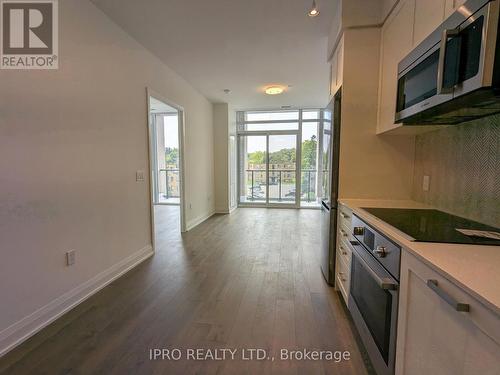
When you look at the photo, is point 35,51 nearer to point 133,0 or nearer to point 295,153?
point 133,0

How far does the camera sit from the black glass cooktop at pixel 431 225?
3.67 feet

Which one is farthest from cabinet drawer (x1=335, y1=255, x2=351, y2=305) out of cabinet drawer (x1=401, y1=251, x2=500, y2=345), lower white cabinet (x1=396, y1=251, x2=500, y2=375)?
cabinet drawer (x1=401, y1=251, x2=500, y2=345)

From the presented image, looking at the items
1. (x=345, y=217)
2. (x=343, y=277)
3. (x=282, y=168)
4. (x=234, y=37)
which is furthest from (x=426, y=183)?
(x=282, y=168)

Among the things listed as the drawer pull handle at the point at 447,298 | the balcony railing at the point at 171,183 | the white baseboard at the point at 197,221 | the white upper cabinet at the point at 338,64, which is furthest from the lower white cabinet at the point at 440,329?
the balcony railing at the point at 171,183

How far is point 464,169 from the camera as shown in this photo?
1.62 m

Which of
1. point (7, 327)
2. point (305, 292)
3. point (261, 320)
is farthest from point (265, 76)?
point (7, 327)

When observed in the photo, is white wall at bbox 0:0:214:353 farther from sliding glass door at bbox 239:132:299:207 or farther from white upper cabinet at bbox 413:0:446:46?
sliding glass door at bbox 239:132:299:207

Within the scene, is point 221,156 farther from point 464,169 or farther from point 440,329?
point 440,329

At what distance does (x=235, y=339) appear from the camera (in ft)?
5.78

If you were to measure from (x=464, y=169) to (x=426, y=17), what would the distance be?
96 cm

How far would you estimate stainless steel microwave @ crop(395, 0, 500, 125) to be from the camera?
938mm

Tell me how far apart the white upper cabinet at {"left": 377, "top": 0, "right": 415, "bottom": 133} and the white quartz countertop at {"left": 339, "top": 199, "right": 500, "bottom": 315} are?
3.48 ft

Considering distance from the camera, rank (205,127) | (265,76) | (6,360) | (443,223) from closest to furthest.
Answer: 1. (443,223)
2. (6,360)
3. (265,76)
4. (205,127)

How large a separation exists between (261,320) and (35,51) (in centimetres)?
267
